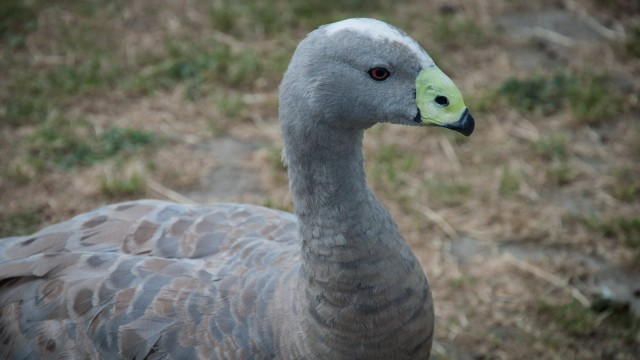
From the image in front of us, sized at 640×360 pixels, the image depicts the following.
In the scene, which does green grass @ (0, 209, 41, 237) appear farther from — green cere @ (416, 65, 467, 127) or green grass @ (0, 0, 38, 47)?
green cere @ (416, 65, 467, 127)

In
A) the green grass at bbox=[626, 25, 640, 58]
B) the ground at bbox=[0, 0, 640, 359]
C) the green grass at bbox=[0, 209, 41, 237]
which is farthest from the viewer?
the green grass at bbox=[626, 25, 640, 58]

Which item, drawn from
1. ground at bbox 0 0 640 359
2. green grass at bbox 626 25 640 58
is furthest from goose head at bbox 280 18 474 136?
green grass at bbox 626 25 640 58

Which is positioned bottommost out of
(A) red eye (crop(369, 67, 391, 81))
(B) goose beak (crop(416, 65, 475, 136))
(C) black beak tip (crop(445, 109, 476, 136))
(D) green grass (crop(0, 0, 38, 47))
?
(D) green grass (crop(0, 0, 38, 47))

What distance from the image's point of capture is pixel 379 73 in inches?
88.0

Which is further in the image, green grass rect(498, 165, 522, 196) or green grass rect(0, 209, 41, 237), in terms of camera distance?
green grass rect(498, 165, 522, 196)

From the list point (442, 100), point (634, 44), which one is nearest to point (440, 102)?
point (442, 100)

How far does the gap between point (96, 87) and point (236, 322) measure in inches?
127

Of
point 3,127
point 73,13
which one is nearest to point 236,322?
point 3,127

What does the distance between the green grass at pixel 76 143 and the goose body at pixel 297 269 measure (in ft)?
5.93

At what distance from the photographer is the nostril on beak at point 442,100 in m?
2.20

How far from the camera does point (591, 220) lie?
162 inches

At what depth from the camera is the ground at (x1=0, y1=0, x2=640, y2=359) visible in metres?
3.81

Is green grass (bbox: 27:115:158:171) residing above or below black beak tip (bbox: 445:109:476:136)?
below

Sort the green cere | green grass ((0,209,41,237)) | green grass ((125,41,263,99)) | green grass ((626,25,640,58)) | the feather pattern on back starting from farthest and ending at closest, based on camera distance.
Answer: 1. green grass ((626,25,640,58))
2. green grass ((125,41,263,99))
3. green grass ((0,209,41,237))
4. the feather pattern on back
5. the green cere
